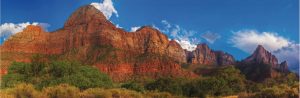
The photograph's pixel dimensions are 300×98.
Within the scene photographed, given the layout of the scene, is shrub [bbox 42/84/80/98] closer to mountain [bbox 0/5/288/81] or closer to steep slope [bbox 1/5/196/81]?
mountain [bbox 0/5/288/81]

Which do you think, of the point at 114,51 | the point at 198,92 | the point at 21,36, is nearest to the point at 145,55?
the point at 114,51

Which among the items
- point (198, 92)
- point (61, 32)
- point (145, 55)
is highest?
point (61, 32)

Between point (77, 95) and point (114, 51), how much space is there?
416 ft

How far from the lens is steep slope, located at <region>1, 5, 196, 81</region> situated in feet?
499

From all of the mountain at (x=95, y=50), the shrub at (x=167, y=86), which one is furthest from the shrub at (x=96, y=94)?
the mountain at (x=95, y=50)

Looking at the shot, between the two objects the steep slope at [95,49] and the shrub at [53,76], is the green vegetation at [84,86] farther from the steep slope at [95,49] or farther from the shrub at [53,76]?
the steep slope at [95,49]

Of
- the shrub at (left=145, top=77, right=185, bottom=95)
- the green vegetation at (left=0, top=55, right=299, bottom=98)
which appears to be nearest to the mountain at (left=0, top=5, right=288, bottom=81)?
the shrub at (left=145, top=77, right=185, bottom=95)

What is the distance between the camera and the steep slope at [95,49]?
152 m

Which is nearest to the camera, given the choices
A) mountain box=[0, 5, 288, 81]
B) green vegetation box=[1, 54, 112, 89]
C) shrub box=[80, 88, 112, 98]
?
shrub box=[80, 88, 112, 98]

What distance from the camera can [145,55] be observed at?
16850 cm

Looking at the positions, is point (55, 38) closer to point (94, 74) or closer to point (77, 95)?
point (94, 74)

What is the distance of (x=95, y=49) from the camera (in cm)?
16412

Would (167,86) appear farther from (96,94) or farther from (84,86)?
(96,94)

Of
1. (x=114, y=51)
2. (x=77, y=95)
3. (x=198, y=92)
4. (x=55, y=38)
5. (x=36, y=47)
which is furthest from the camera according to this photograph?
(x=55, y=38)
